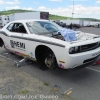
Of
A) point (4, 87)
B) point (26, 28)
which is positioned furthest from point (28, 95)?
point (26, 28)

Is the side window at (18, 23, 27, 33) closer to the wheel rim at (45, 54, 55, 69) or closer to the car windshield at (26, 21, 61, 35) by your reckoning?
the car windshield at (26, 21, 61, 35)

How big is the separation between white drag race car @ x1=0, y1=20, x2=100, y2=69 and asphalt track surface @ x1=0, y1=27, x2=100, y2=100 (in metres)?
0.37

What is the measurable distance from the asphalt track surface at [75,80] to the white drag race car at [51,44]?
0.37m

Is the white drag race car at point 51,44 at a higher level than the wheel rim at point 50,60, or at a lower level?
higher

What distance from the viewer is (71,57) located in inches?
136

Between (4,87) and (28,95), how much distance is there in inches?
28.8

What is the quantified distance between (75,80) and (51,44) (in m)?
1.24

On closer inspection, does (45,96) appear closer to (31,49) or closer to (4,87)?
(4,87)

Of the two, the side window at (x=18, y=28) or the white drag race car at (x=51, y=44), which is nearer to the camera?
the white drag race car at (x=51, y=44)

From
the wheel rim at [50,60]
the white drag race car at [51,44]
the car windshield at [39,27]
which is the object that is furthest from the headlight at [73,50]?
the car windshield at [39,27]

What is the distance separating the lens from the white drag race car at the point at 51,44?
3.56 m

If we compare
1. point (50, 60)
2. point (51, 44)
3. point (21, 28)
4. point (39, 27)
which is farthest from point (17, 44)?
point (51, 44)

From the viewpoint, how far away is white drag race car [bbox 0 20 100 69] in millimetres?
3556

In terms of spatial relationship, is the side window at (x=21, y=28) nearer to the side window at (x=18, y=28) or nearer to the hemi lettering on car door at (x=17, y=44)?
the side window at (x=18, y=28)
